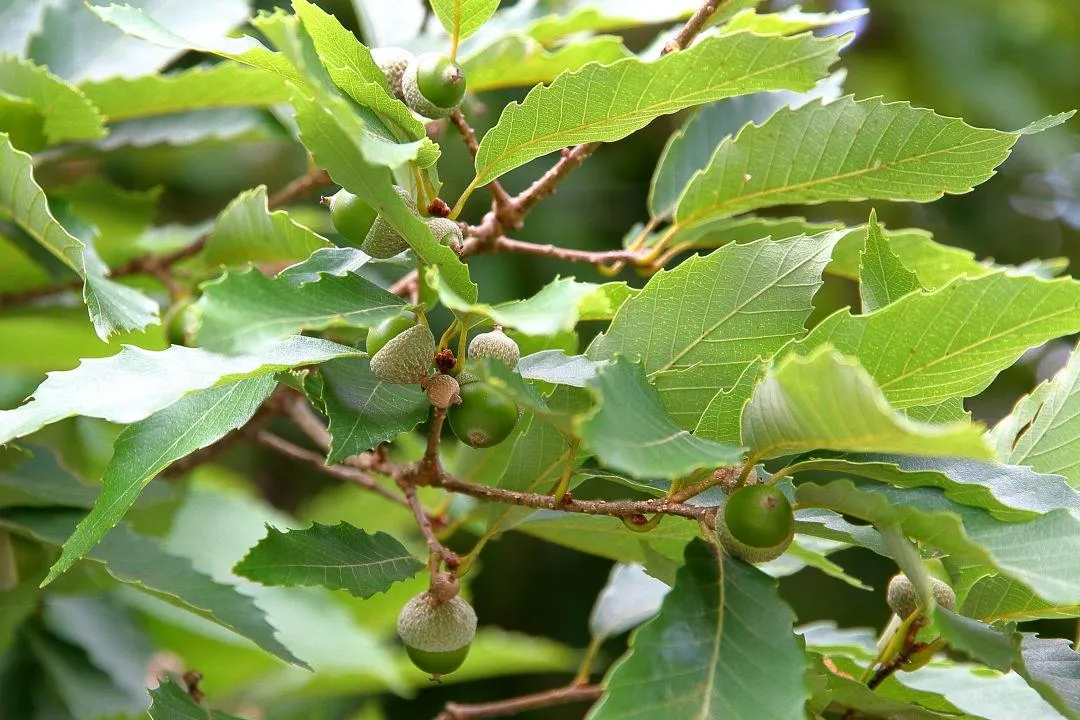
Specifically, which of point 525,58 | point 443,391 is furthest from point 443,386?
point 525,58

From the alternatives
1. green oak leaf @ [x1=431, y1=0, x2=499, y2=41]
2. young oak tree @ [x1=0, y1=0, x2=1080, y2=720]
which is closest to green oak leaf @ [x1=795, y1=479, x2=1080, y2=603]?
young oak tree @ [x1=0, y1=0, x2=1080, y2=720]

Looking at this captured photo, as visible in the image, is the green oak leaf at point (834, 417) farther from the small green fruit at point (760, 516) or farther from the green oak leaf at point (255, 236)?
the green oak leaf at point (255, 236)

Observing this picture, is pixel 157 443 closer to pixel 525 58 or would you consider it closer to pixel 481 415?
pixel 481 415

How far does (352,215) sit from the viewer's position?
0.80m

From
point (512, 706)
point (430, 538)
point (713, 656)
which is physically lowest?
point (512, 706)

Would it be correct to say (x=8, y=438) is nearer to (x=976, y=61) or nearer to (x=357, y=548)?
(x=357, y=548)

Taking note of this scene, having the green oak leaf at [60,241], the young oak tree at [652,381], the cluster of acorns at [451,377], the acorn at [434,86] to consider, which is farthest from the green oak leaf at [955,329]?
the green oak leaf at [60,241]

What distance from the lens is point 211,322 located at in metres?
0.59

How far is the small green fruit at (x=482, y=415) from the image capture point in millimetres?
781

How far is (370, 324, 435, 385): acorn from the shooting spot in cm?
76

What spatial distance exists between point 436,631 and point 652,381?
0.89 ft

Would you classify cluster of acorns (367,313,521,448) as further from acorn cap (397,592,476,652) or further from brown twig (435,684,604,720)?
brown twig (435,684,604,720)

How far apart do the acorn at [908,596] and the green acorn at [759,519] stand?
0.17m

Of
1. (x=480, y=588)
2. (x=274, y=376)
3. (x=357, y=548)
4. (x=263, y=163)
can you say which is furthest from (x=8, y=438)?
(x=480, y=588)
